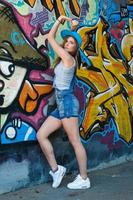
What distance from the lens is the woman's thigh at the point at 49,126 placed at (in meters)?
6.36

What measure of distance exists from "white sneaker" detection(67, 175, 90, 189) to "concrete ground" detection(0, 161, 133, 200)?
0.23 ft

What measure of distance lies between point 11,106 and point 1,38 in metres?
0.82

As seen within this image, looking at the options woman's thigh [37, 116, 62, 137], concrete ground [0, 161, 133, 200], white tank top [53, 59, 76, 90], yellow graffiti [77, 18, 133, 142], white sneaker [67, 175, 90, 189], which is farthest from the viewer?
yellow graffiti [77, 18, 133, 142]

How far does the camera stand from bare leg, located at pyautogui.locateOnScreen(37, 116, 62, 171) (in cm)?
635

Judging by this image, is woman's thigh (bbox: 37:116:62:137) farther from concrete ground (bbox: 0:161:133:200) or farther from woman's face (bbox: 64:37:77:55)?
woman's face (bbox: 64:37:77:55)

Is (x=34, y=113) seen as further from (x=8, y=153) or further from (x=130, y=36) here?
(x=130, y=36)

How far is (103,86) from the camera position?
7.59 metres

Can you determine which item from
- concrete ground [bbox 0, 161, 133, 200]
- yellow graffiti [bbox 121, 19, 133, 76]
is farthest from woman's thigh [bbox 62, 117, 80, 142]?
yellow graffiti [bbox 121, 19, 133, 76]

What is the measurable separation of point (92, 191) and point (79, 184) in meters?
0.20

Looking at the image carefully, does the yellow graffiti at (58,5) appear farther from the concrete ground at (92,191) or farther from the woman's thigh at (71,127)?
the concrete ground at (92,191)

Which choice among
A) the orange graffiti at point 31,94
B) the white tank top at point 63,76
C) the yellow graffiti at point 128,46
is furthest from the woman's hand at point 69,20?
the yellow graffiti at point 128,46

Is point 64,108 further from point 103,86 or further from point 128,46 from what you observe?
point 128,46

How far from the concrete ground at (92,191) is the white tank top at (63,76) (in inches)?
50.9

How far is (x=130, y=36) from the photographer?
822 cm
